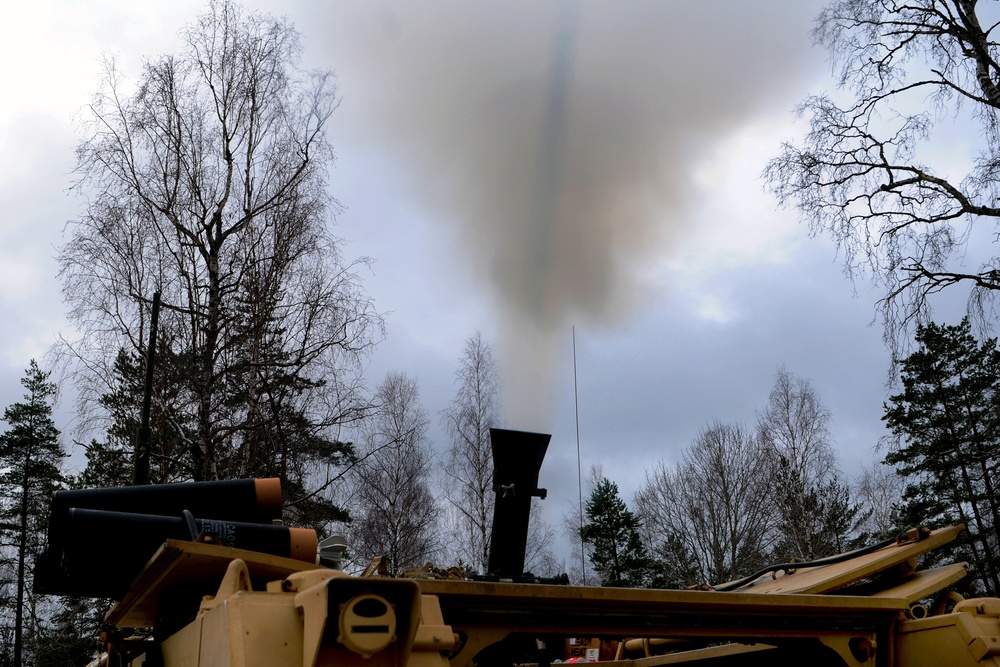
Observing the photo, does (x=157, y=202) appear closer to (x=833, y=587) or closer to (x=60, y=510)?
(x=60, y=510)

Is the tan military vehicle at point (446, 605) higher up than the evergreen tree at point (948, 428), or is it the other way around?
the evergreen tree at point (948, 428)

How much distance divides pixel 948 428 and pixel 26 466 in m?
31.3

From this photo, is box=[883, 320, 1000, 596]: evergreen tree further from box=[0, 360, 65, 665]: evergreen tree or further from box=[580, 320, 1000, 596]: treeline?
box=[0, 360, 65, 665]: evergreen tree

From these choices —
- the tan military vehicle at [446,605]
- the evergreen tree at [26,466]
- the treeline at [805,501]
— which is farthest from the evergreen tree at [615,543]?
the tan military vehicle at [446,605]

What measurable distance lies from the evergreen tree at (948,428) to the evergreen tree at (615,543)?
8.38 m

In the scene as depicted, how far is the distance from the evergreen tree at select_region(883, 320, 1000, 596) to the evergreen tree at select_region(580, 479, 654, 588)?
330 inches

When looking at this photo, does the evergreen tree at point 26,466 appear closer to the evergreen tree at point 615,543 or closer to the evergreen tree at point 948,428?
the evergreen tree at point 615,543

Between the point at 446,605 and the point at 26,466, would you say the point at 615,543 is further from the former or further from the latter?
the point at 446,605

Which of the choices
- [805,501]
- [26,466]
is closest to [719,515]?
[805,501]

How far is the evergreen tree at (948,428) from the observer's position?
92.0 feet

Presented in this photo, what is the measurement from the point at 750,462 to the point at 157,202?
2604 centimetres

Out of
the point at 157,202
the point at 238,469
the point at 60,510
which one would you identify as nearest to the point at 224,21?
the point at 157,202

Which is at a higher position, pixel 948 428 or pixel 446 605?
pixel 948 428

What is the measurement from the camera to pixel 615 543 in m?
30.8
